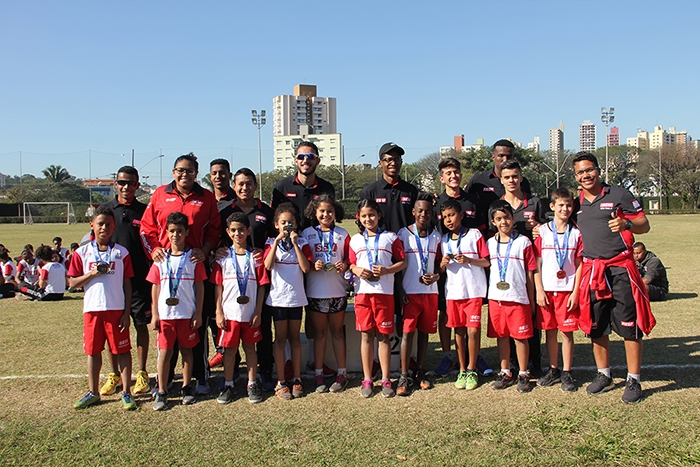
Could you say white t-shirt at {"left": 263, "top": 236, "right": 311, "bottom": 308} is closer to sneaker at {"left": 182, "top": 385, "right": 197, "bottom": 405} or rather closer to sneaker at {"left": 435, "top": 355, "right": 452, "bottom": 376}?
sneaker at {"left": 182, "top": 385, "right": 197, "bottom": 405}

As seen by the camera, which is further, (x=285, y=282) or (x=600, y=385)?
(x=285, y=282)

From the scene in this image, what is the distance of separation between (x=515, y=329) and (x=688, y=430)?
1.57 m

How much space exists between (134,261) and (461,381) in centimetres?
345

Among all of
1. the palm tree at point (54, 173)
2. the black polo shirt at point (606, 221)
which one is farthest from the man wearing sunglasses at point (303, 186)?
the palm tree at point (54, 173)

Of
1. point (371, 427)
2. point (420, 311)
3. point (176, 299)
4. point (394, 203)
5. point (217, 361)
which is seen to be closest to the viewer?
point (371, 427)

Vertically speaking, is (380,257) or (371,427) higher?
(380,257)

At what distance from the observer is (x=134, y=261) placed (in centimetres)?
559

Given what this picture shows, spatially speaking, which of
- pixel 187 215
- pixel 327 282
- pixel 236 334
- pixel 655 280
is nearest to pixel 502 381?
pixel 327 282

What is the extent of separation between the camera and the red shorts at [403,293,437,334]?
5.48 m

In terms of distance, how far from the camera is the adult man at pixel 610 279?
16.6 feet

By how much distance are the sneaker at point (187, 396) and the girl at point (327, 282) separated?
45.7 inches

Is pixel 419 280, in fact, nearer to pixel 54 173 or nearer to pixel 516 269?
pixel 516 269

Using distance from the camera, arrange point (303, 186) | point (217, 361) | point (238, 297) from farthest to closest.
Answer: point (217, 361), point (303, 186), point (238, 297)

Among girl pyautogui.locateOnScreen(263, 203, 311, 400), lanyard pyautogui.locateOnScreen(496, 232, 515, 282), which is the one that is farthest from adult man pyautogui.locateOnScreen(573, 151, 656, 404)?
girl pyautogui.locateOnScreen(263, 203, 311, 400)
